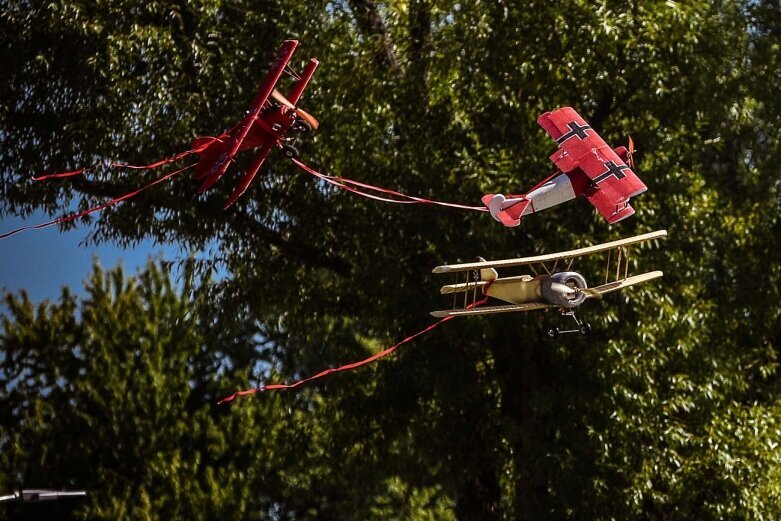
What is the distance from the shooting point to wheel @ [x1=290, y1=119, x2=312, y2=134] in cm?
1180

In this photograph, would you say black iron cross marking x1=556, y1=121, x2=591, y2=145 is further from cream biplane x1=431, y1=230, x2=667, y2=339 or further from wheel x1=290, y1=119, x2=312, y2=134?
wheel x1=290, y1=119, x2=312, y2=134

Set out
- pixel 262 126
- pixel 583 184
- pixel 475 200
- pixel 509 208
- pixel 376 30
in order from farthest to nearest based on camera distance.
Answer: pixel 376 30 → pixel 475 200 → pixel 262 126 → pixel 509 208 → pixel 583 184

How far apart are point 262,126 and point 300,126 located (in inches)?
19.1

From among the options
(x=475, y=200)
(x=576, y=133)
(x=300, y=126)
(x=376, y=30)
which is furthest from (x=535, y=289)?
(x=376, y=30)

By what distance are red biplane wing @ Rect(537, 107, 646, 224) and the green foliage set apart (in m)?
5.36

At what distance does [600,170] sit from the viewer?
10.8 m

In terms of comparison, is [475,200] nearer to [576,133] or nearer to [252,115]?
[576,133]

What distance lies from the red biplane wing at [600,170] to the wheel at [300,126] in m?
2.30

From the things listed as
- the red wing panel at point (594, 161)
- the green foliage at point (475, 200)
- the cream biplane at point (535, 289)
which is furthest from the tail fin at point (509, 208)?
the green foliage at point (475, 200)

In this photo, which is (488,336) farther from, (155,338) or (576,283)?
(155,338)

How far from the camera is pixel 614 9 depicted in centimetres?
1773

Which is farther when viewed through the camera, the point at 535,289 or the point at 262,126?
the point at 262,126

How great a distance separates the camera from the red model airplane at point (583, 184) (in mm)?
10750

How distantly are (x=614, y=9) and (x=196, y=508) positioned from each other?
14060 mm
